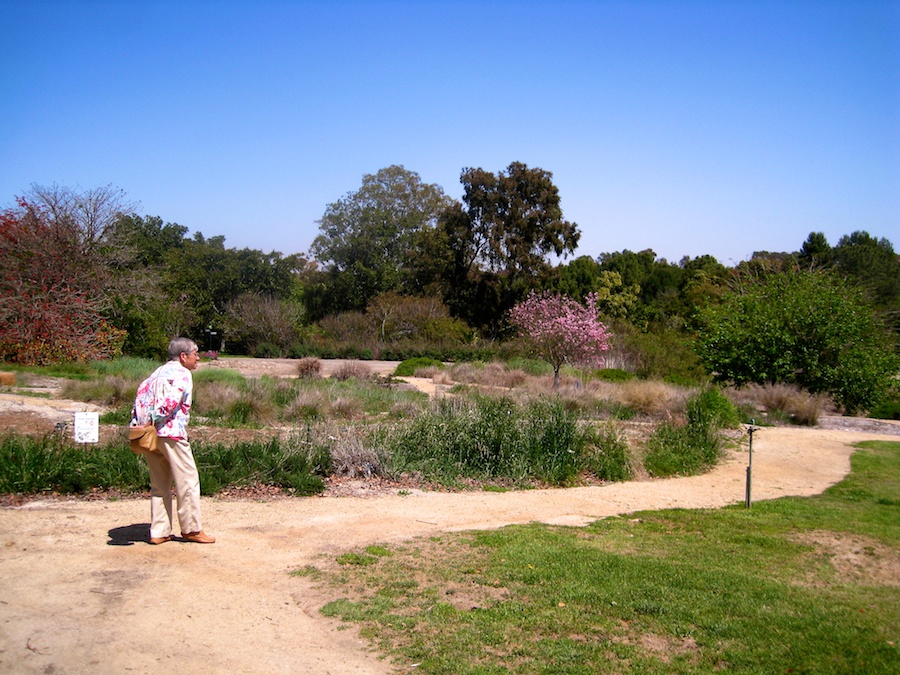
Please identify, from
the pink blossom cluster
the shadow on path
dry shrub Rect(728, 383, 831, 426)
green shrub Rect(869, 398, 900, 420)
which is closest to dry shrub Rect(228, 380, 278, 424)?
the shadow on path

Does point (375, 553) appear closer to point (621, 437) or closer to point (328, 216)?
→ point (621, 437)

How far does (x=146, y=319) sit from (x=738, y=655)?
77.0ft

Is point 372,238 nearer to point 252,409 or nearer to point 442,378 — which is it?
point 442,378

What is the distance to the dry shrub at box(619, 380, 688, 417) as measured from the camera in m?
16.1

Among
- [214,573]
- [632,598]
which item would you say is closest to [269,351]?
[214,573]

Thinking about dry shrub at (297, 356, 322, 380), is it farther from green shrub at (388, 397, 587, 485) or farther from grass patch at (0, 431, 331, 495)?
grass patch at (0, 431, 331, 495)

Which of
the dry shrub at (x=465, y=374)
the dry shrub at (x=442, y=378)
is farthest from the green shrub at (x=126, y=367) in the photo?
the dry shrub at (x=465, y=374)

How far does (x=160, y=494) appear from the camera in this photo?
20.4 ft

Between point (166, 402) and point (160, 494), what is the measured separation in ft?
2.71

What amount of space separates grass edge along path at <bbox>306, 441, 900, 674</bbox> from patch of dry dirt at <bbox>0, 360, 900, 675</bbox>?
11.8 inches

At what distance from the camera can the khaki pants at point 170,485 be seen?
603 cm

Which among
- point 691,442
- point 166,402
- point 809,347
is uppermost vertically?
point 809,347

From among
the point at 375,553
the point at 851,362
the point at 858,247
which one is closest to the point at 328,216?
the point at 858,247

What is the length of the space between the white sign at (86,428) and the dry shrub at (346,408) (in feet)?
21.6
